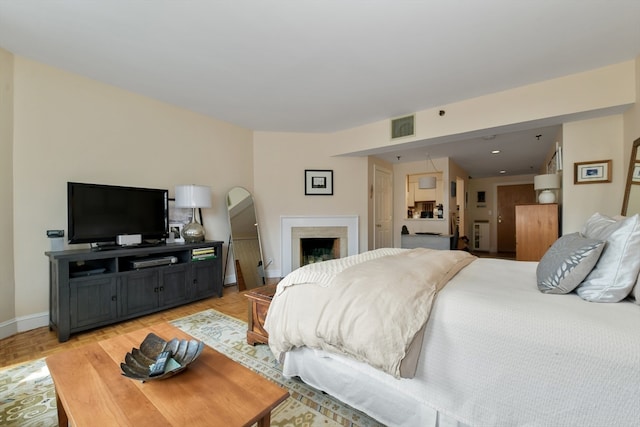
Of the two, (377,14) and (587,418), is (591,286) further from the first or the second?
(377,14)

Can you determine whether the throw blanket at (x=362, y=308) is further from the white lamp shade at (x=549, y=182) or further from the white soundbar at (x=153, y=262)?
the white lamp shade at (x=549, y=182)

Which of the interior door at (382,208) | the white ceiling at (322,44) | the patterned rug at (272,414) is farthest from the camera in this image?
the interior door at (382,208)

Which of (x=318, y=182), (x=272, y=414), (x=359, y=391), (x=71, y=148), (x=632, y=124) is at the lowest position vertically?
(x=272, y=414)

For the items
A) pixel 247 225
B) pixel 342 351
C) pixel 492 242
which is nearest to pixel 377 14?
pixel 342 351

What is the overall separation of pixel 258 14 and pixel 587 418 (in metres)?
2.64

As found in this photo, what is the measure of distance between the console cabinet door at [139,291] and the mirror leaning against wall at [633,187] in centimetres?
463

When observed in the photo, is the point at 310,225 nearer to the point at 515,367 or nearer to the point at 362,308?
the point at 362,308

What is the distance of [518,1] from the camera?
1.75 m

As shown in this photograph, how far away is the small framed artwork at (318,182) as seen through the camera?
469 centimetres

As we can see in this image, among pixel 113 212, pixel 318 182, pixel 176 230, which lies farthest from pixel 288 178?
A: pixel 113 212

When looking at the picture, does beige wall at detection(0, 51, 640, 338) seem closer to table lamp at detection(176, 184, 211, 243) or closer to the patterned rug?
table lamp at detection(176, 184, 211, 243)

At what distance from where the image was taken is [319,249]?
16.5ft

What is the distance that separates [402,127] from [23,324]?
15.2 ft

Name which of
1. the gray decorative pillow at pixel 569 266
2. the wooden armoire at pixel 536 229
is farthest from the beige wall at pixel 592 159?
the gray decorative pillow at pixel 569 266
